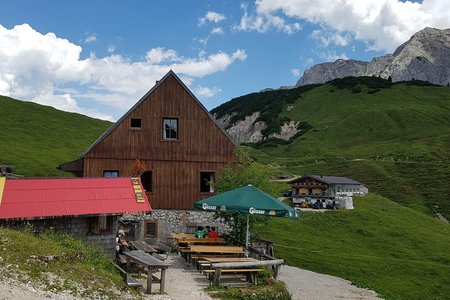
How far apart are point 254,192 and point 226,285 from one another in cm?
557

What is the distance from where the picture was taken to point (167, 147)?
35.1m

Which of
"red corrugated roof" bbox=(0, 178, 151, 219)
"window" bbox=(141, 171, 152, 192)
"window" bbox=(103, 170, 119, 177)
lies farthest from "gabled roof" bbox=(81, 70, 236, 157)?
"red corrugated roof" bbox=(0, 178, 151, 219)

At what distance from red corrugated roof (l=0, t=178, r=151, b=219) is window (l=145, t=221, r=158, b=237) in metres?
9.38

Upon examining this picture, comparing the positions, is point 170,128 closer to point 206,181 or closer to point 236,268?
point 206,181

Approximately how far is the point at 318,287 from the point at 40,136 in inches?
2908

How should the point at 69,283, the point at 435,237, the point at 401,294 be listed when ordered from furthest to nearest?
the point at 435,237
the point at 401,294
the point at 69,283

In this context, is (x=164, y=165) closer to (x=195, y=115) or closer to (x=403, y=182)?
(x=195, y=115)

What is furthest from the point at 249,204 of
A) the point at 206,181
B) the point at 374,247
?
the point at 374,247

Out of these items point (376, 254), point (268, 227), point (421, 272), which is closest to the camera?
point (421, 272)

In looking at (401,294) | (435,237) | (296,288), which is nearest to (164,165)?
(296,288)

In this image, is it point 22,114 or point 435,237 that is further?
point 22,114

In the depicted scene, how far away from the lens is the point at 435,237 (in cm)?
4766

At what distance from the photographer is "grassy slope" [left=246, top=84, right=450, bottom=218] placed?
9194cm

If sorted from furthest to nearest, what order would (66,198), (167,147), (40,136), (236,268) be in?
1. (40,136)
2. (167,147)
3. (66,198)
4. (236,268)
